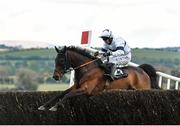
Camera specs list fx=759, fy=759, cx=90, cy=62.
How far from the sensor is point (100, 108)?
1113 centimetres

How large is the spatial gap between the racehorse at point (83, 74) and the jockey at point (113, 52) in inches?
4.6

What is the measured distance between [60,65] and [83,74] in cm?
45

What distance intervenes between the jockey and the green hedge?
85cm

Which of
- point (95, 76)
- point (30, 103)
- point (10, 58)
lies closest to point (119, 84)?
point (95, 76)

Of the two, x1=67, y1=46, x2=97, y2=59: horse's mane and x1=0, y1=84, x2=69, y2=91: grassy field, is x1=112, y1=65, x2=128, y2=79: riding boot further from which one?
x1=0, y1=84, x2=69, y2=91: grassy field

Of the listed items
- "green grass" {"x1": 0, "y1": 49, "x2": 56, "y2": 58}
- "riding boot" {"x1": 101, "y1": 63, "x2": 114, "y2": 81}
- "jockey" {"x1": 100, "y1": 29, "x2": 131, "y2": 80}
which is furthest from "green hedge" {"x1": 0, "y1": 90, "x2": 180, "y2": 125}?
"green grass" {"x1": 0, "y1": 49, "x2": 56, "y2": 58}

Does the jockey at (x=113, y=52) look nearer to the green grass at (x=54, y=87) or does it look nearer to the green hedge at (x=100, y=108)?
the green hedge at (x=100, y=108)

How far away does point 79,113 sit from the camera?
37.4 feet

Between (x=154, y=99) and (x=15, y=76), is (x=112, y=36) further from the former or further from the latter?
(x=15, y=76)

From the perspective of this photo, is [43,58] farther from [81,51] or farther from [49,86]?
[81,51]

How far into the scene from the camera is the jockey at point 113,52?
11953 mm

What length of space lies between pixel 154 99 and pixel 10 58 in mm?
11515

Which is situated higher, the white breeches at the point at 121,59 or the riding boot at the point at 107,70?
the white breeches at the point at 121,59

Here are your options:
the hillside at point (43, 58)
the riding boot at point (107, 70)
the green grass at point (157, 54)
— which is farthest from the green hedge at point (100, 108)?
the green grass at point (157, 54)
